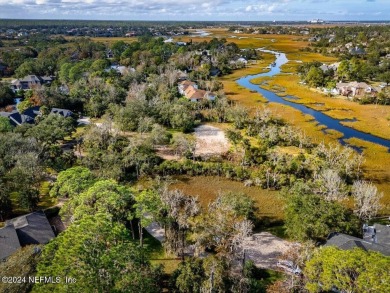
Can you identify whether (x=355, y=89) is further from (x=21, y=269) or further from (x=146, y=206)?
(x=21, y=269)

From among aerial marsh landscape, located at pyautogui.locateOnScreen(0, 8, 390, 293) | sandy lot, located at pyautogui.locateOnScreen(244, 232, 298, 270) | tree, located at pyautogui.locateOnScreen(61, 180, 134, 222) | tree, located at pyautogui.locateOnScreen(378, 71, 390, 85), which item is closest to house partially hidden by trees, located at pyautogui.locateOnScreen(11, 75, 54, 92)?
aerial marsh landscape, located at pyautogui.locateOnScreen(0, 8, 390, 293)

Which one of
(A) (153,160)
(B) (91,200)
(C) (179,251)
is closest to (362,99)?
(A) (153,160)

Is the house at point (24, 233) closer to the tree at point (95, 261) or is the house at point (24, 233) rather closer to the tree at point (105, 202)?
the tree at point (105, 202)

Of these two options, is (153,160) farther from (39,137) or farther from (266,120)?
(266,120)

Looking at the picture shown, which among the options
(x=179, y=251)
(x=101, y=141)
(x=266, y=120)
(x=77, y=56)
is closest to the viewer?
(x=179, y=251)

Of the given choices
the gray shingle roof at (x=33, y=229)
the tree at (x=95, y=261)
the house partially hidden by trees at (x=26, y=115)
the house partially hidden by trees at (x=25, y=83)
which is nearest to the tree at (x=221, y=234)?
the tree at (x=95, y=261)

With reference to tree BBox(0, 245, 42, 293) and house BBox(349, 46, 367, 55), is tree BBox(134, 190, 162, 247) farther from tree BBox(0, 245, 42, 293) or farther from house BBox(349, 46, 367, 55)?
house BBox(349, 46, 367, 55)
